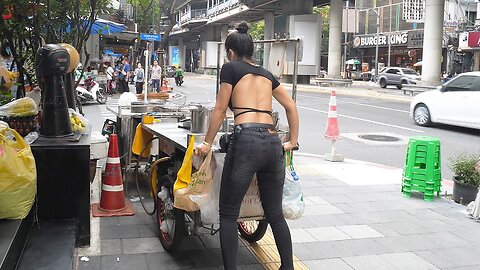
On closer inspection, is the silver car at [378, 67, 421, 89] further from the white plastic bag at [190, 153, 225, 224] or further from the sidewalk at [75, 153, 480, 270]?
the white plastic bag at [190, 153, 225, 224]

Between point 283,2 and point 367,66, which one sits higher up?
point 283,2

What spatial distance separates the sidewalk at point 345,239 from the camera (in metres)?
4.41

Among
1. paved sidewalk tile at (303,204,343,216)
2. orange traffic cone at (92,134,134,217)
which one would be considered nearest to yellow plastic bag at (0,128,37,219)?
orange traffic cone at (92,134,134,217)

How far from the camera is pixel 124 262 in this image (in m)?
4.28

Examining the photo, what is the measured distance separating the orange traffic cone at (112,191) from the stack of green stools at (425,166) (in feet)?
11.8

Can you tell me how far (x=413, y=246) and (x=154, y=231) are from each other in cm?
254

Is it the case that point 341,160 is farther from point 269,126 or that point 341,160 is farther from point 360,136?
point 269,126

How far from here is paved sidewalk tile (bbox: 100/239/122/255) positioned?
450 centimetres

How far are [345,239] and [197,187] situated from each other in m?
1.96

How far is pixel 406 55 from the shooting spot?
52312 mm

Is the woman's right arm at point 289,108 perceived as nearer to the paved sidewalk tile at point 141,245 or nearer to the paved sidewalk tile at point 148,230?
the paved sidewalk tile at point 141,245

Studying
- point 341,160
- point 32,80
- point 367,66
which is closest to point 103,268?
point 32,80

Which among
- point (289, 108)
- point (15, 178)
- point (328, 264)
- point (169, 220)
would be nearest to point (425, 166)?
point (328, 264)

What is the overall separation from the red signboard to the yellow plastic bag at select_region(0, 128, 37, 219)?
3781 centimetres
